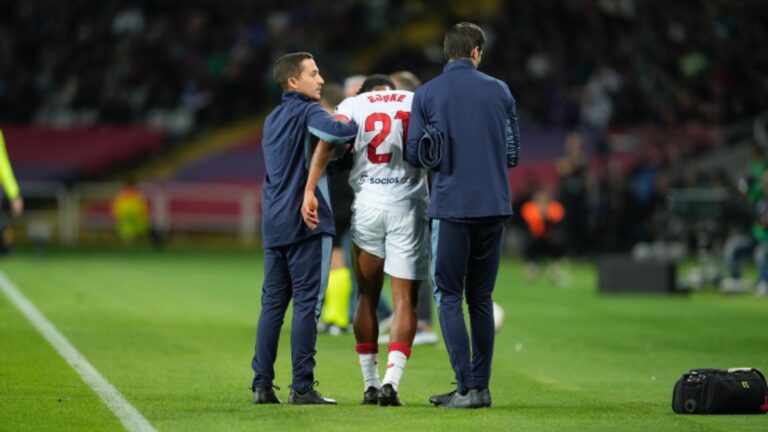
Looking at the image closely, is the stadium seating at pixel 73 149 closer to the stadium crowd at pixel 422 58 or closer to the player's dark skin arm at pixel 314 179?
the stadium crowd at pixel 422 58

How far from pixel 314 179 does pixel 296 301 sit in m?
0.78

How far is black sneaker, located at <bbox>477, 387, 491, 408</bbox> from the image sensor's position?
10414 millimetres

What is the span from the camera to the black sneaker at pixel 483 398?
10.4 m

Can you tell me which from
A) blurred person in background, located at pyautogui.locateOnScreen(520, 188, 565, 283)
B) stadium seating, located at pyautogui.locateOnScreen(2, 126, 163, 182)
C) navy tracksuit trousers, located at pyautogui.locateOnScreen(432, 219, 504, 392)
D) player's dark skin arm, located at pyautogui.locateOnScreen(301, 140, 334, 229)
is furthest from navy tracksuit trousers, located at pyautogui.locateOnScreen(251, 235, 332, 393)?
stadium seating, located at pyautogui.locateOnScreen(2, 126, 163, 182)

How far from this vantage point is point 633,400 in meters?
11.1

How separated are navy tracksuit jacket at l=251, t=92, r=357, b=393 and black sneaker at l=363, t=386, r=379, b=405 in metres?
0.40

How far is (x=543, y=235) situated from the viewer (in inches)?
1038

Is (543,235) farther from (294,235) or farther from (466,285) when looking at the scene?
(294,235)

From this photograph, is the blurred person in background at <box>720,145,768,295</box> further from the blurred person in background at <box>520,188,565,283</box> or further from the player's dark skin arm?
the player's dark skin arm

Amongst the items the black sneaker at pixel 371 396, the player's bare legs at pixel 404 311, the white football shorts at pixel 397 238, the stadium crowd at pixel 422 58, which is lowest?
the black sneaker at pixel 371 396

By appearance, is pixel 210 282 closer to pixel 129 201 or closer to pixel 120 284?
pixel 120 284

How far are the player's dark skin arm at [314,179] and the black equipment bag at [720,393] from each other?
8.18 ft

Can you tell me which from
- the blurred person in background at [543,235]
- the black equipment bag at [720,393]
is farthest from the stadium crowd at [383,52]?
the black equipment bag at [720,393]

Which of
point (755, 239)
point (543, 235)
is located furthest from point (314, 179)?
point (543, 235)
